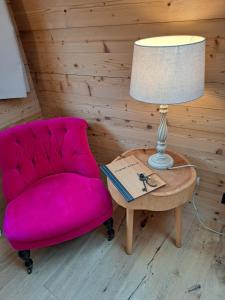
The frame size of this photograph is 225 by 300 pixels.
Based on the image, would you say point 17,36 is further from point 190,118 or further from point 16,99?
point 190,118

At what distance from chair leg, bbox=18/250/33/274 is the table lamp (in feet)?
3.56

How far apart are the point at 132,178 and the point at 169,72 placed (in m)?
0.58

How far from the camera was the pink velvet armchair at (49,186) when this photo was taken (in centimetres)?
131

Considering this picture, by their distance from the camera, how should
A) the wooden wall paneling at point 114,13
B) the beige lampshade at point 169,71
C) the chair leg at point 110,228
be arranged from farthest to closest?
the chair leg at point 110,228 < the wooden wall paneling at point 114,13 < the beige lampshade at point 169,71

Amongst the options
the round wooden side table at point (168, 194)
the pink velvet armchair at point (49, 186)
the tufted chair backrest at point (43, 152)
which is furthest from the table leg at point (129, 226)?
the tufted chair backrest at point (43, 152)

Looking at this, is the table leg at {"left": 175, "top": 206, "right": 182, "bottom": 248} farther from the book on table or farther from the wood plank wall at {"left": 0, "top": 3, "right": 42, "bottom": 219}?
the wood plank wall at {"left": 0, "top": 3, "right": 42, "bottom": 219}

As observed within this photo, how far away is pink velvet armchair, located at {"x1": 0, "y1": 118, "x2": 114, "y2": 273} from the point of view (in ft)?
4.29

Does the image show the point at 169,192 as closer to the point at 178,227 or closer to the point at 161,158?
the point at 161,158

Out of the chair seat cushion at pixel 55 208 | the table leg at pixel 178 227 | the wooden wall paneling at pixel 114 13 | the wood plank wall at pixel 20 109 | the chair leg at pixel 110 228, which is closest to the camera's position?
the wooden wall paneling at pixel 114 13

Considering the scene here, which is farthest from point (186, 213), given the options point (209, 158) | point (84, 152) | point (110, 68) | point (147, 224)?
point (110, 68)

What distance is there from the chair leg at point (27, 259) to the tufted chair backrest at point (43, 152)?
337 mm

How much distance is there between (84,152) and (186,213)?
881 millimetres

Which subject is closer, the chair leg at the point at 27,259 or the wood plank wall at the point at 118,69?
the wood plank wall at the point at 118,69

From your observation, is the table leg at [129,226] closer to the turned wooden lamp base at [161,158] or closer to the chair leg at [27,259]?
the turned wooden lamp base at [161,158]
